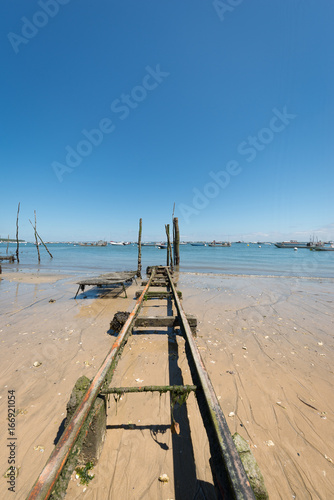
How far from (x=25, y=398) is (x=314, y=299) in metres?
11.1

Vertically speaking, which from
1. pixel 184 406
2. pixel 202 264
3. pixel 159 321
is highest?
pixel 159 321

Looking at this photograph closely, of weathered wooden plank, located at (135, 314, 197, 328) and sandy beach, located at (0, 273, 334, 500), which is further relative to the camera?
weathered wooden plank, located at (135, 314, 197, 328)

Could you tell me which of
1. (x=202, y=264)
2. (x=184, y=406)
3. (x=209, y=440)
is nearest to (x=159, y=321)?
(x=184, y=406)

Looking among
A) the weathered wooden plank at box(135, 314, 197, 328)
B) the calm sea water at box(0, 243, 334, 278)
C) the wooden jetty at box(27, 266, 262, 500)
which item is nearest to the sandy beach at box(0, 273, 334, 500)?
the weathered wooden plank at box(135, 314, 197, 328)

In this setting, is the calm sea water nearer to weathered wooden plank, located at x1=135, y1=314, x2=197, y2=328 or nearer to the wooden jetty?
weathered wooden plank, located at x1=135, y1=314, x2=197, y2=328

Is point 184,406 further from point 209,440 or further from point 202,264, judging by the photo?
point 202,264

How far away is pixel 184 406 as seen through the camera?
303 centimetres

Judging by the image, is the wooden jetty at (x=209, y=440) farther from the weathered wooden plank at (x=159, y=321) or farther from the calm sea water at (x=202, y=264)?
the calm sea water at (x=202, y=264)

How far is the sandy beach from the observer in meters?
2.17

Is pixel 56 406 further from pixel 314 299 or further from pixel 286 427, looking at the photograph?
pixel 314 299

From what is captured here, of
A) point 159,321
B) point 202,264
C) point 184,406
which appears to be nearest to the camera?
point 184,406

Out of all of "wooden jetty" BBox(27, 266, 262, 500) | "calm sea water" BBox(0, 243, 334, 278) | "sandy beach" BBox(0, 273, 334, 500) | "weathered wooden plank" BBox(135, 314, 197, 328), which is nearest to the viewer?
"wooden jetty" BBox(27, 266, 262, 500)

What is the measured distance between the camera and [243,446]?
5.08 feet

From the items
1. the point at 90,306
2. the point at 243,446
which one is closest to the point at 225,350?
the point at 243,446
